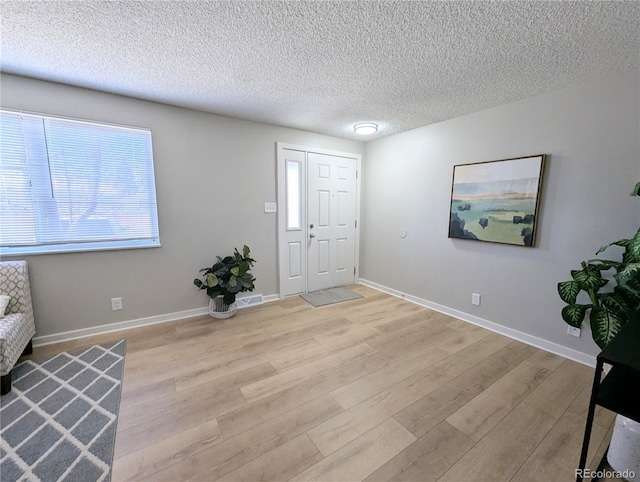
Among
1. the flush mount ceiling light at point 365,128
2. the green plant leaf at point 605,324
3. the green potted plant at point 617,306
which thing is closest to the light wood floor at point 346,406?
the green potted plant at point 617,306

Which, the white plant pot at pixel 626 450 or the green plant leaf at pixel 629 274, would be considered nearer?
the white plant pot at pixel 626 450

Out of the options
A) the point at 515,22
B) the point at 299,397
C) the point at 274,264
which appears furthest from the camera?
the point at 274,264

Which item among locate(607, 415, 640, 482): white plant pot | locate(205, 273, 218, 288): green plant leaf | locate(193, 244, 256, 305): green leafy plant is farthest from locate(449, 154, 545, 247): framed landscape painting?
locate(205, 273, 218, 288): green plant leaf

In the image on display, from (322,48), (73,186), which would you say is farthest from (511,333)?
(73,186)

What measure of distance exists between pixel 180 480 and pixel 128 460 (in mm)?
328

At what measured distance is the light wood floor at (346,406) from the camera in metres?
1.32

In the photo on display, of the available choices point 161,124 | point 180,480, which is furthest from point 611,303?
point 161,124

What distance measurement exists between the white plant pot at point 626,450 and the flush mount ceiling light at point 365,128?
3187 mm

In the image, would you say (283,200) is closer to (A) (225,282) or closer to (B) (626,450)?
(A) (225,282)

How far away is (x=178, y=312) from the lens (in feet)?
9.78

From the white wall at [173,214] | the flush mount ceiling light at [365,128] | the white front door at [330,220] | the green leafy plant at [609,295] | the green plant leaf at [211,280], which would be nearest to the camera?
the green leafy plant at [609,295]

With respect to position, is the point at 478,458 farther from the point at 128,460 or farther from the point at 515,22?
the point at 515,22

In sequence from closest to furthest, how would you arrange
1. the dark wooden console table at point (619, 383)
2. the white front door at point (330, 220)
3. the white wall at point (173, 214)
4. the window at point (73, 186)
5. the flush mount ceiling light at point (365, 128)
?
the dark wooden console table at point (619, 383)
the window at point (73, 186)
the white wall at point (173, 214)
the flush mount ceiling light at point (365, 128)
the white front door at point (330, 220)

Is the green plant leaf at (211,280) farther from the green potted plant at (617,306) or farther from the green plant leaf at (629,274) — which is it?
the green plant leaf at (629,274)
